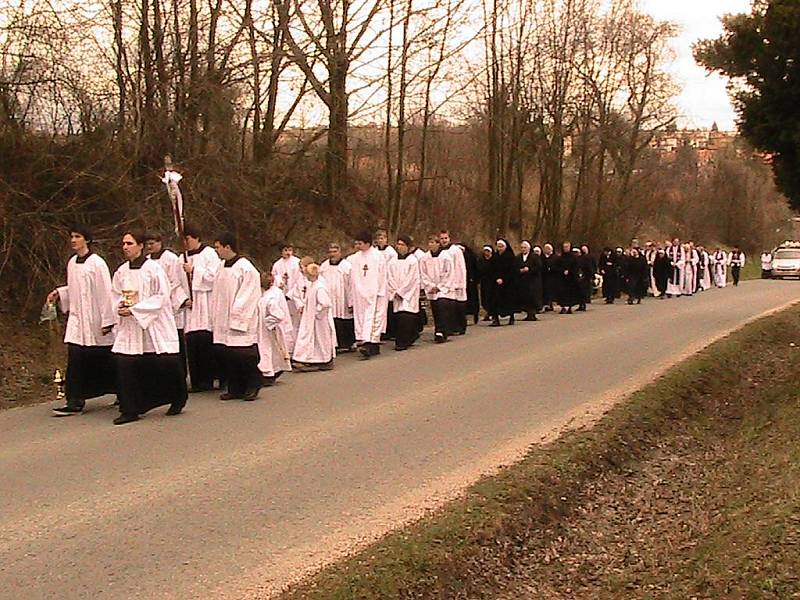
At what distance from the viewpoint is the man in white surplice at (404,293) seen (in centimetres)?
1803

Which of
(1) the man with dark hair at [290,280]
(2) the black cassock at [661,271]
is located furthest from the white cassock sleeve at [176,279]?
(2) the black cassock at [661,271]

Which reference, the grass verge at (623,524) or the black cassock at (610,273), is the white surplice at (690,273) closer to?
the black cassock at (610,273)

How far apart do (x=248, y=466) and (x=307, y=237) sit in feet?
63.7

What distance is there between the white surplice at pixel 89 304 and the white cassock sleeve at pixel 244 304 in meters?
1.44

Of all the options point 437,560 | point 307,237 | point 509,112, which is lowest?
point 437,560

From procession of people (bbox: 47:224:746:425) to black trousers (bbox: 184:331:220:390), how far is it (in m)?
0.01

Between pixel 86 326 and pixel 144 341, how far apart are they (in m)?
0.76

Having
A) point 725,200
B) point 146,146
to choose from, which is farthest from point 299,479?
point 725,200

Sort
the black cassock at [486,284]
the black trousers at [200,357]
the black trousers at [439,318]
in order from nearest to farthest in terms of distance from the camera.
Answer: the black trousers at [200,357] → the black trousers at [439,318] → the black cassock at [486,284]

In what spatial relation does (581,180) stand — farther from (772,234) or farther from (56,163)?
(772,234)

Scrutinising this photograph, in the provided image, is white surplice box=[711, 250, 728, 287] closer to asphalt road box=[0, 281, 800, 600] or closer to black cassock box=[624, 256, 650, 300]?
black cassock box=[624, 256, 650, 300]

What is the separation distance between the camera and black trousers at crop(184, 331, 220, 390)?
13.0 metres

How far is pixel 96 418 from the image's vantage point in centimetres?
1100

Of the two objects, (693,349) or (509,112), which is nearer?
(693,349)
